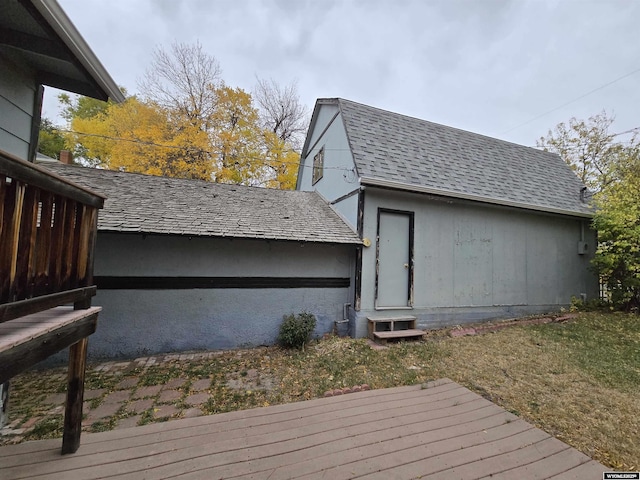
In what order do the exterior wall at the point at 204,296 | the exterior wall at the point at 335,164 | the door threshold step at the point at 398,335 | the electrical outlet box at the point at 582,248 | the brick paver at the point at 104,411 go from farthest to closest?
1. the electrical outlet box at the point at 582,248
2. the exterior wall at the point at 335,164
3. the door threshold step at the point at 398,335
4. the exterior wall at the point at 204,296
5. the brick paver at the point at 104,411

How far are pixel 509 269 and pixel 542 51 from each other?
28.4 ft

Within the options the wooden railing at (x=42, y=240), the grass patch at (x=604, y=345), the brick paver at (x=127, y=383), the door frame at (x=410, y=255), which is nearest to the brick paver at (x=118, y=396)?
the brick paver at (x=127, y=383)

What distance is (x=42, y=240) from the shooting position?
63.9 inches

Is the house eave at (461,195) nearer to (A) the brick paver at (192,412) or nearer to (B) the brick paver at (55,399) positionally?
(A) the brick paver at (192,412)

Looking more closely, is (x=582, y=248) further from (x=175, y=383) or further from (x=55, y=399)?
(x=55, y=399)

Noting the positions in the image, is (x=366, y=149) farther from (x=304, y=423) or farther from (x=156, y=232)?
(x=304, y=423)

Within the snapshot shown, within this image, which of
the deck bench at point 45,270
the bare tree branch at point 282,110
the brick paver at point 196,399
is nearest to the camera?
the deck bench at point 45,270

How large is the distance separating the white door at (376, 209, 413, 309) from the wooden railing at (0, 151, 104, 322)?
468 centimetres

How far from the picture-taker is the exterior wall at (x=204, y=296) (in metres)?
4.55

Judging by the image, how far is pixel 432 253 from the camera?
6.01 meters

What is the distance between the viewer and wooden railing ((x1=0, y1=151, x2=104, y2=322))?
1316 mm

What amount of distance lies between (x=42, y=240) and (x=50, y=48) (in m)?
1.99

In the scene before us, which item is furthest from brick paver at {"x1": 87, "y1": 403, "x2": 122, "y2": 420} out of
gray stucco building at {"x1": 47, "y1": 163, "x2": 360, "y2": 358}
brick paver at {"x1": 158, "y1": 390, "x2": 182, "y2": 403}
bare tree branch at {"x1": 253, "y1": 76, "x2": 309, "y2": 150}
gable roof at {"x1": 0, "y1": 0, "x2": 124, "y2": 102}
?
bare tree branch at {"x1": 253, "y1": 76, "x2": 309, "y2": 150}

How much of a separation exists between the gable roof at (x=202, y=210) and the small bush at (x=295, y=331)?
5.13 ft
